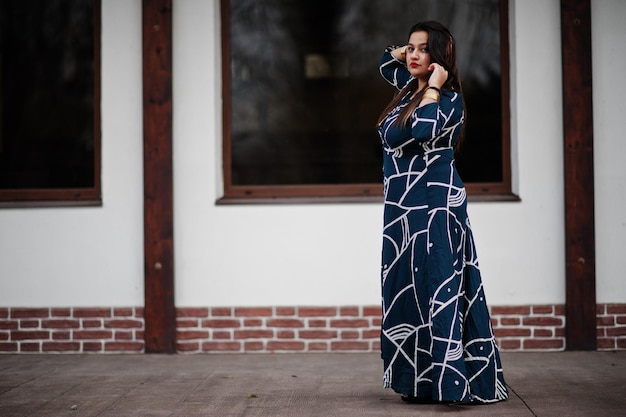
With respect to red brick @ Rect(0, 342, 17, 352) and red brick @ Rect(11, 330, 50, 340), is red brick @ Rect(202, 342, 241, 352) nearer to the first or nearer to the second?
red brick @ Rect(11, 330, 50, 340)

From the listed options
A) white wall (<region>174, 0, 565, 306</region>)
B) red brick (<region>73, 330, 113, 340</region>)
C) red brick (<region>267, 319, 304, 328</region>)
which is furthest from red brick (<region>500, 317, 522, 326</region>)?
red brick (<region>73, 330, 113, 340</region>)

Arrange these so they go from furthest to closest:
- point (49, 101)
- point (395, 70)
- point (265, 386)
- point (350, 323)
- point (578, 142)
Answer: point (49, 101)
point (350, 323)
point (578, 142)
point (265, 386)
point (395, 70)

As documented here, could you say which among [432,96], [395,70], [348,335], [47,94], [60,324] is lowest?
[348,335]

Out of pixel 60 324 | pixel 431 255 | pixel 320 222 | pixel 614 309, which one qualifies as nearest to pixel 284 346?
pixel 320 222

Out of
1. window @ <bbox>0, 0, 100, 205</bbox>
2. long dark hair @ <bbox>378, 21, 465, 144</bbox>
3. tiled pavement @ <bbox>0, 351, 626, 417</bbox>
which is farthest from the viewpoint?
window @ <bbox>0, 0, 100, 205</bbox>

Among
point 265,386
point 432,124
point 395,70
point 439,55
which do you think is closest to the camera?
point 432,124

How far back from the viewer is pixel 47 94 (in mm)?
6625

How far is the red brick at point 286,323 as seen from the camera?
6336 mm

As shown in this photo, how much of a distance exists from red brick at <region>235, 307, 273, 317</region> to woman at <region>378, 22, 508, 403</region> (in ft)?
6.14

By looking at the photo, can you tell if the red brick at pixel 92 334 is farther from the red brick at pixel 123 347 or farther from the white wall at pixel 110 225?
the white wall at pixel 110 225

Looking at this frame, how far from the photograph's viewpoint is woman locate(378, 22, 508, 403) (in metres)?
4.40

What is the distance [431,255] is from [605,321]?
241cm

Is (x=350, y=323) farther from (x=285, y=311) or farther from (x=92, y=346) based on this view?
A: (x=92, y=346)

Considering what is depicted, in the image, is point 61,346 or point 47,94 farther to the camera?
point 47,94
